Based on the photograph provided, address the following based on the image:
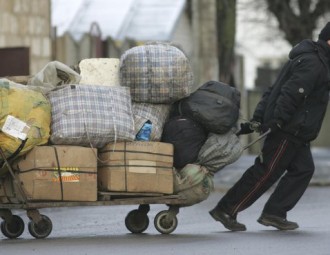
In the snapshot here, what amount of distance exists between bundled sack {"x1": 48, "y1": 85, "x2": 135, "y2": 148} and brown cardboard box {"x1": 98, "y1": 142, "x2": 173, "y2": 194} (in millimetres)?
103

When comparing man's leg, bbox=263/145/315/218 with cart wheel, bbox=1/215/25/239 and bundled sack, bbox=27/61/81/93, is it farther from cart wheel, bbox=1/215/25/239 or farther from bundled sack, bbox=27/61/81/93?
cart wheel, bbox=1/215/25/239

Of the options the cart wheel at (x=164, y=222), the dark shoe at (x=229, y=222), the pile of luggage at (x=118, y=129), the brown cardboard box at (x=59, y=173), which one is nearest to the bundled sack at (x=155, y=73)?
the pile of luggage at (x=118, y=129)

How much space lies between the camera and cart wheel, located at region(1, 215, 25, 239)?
10297 millimetres

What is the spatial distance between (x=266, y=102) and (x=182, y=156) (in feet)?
3.38

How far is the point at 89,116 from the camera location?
9789 mm

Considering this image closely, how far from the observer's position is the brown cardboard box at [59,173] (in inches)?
379

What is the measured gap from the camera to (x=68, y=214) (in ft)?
47.6

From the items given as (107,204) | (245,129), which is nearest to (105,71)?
(107,204)

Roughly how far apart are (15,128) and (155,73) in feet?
4.12

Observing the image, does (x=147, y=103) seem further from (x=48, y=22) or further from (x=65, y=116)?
(x=48, y=22)

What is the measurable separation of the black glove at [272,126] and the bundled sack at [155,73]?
809 millimetres

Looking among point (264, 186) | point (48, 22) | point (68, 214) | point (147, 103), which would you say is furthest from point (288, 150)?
point (48, 22)

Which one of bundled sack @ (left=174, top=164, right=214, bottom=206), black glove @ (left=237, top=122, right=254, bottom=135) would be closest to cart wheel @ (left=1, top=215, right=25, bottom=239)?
bundled sack @ (left=174, top=164, right=214, bottom=206)

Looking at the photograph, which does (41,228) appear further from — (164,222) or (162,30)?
(162,30)
